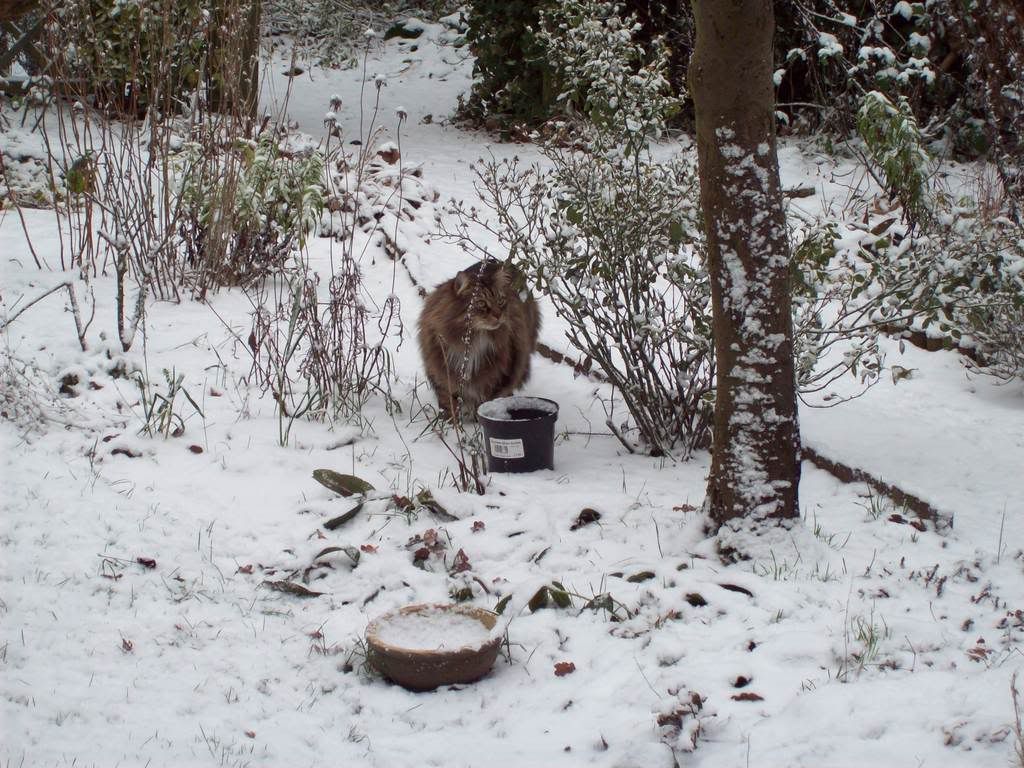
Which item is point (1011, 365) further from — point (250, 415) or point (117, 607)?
point (117, 607)

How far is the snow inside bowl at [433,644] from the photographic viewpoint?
2.86 metres

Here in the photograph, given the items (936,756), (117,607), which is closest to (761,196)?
(936,756)

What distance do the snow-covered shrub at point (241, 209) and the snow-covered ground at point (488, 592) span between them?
1.18 meters

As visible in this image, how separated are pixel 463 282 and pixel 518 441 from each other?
1.03 m

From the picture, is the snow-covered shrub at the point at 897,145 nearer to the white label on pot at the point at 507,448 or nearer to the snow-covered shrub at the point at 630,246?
the snow-covered shrub at the point at 630,246

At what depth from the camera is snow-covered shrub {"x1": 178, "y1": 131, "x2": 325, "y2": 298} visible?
6.30 meters

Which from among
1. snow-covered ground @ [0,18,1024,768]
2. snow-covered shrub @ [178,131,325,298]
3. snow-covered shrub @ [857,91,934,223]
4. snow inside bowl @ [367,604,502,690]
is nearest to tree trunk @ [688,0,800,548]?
snow-covered ground @ [0,18,1024,768]

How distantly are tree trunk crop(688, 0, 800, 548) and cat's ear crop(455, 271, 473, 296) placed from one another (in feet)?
5.87

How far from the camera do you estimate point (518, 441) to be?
4426 mm

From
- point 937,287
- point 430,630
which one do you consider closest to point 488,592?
point 430,630

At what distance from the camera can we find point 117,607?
3.20 meters

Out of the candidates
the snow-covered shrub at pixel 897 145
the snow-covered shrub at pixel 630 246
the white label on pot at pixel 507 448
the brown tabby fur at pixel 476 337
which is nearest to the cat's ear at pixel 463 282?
the brown tabby fur at pixel 476 337

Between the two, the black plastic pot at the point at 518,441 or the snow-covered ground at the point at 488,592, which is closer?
the snow-covered ground at the point at 488,592

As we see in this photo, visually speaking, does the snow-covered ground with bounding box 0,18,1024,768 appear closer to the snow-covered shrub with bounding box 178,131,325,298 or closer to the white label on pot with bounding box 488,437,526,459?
the white label on pot with bounding box 488,437,526,459
